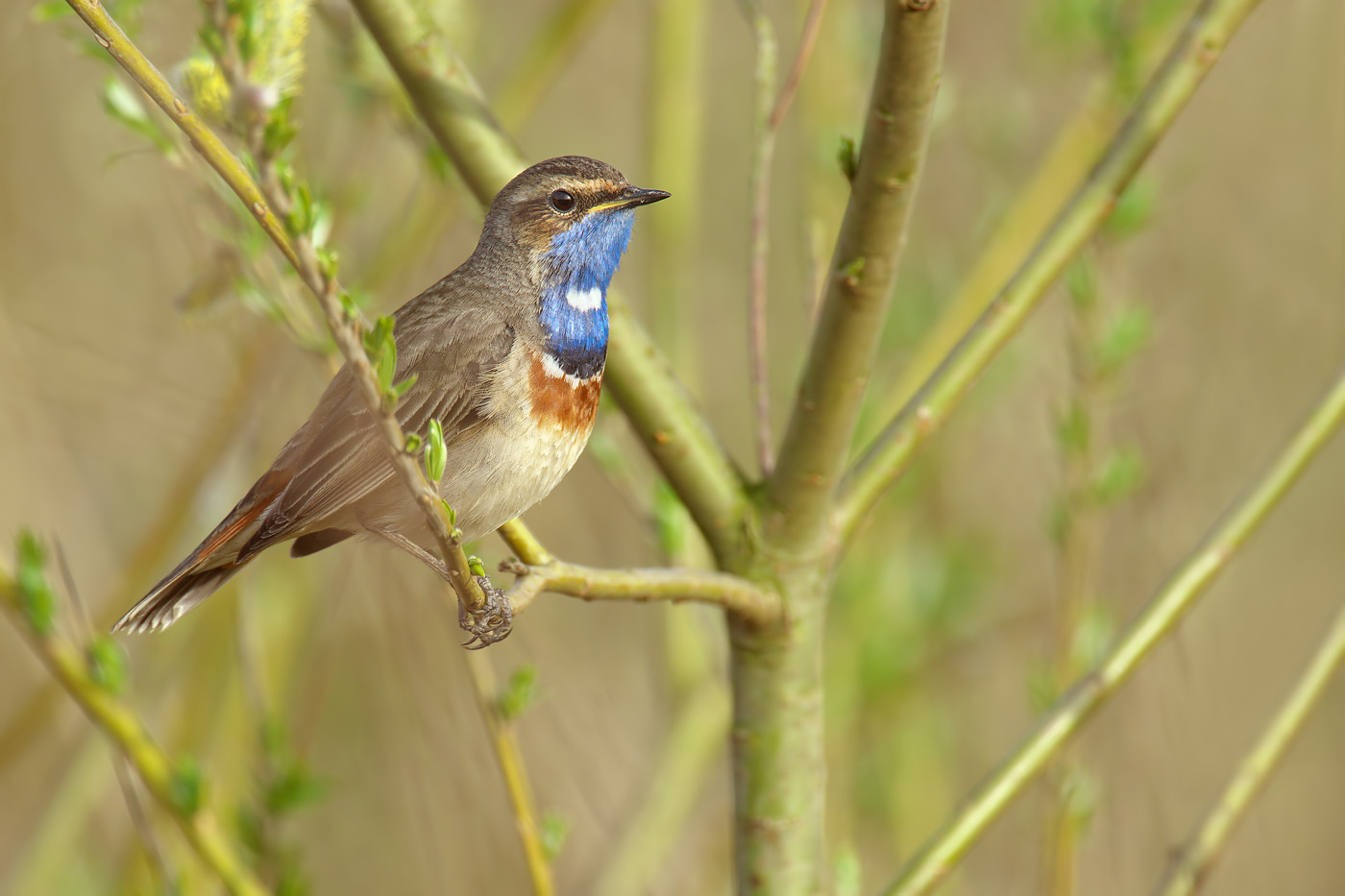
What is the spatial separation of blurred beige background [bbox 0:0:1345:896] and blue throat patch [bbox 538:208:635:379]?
571 millimetres

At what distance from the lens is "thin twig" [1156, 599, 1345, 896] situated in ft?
9.87

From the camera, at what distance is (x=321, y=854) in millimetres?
6688

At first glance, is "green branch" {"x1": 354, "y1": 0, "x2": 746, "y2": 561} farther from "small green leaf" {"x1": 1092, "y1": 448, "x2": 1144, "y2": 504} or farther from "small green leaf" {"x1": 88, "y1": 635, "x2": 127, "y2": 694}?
"small green leaf" {"x1": 1092, "y1": 448, "x2": 1144, "y2": 504}

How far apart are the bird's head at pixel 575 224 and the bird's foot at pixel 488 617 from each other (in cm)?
101

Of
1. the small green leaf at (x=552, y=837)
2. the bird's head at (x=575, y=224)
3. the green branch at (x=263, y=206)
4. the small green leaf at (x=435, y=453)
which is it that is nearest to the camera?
the green branch at (x=263, y=206)

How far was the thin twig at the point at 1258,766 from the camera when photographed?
3010 mm

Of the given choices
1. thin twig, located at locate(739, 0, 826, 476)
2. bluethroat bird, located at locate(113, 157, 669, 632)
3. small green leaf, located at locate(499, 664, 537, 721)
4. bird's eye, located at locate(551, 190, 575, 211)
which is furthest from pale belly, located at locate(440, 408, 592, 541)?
bird's eye, located at locate(551, 190, 575, 211)

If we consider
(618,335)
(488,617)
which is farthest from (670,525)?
(488,617)

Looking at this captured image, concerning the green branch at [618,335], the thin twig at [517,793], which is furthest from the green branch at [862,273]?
the thin twig at [517,793]

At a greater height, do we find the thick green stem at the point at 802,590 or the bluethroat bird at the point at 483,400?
the bluethroat bird at the point at 483,400

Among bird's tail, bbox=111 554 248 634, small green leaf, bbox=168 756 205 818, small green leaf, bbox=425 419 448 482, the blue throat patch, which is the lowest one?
small green leaf, bbox=168 756 205 818

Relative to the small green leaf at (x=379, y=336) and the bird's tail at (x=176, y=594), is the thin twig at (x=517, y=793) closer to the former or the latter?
the bird's tail at (x=176, y=594)

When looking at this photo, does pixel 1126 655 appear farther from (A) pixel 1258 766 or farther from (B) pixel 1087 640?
(B) pixel 1087 640

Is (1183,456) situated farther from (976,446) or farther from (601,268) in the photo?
(601,268)
